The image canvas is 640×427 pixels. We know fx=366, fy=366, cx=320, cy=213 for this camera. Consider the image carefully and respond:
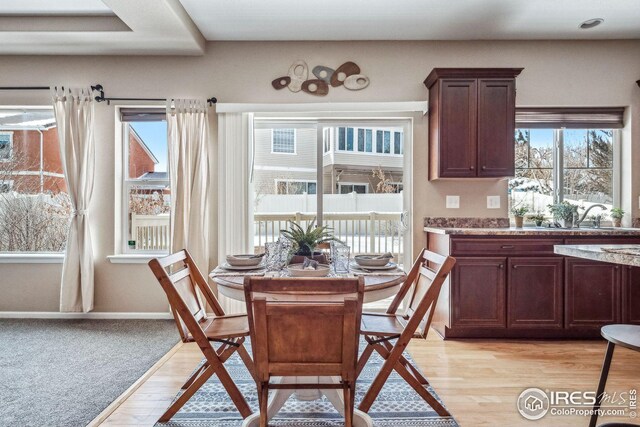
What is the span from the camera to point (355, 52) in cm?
368

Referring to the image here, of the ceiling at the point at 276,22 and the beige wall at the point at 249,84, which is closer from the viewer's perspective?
the ceiling at the point at 276,22

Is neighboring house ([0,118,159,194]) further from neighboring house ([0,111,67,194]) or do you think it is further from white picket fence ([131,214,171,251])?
white picket fence ([131,214,171,251])

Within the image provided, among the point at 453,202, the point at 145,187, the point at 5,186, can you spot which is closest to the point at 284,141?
the point at 145,187

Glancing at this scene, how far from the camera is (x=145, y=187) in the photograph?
3834mm

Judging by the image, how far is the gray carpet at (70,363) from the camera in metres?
2.04

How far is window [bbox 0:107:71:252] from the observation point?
382cm

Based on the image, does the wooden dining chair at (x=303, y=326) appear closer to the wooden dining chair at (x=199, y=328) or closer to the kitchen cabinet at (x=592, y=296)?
the wooden dining chair at (x=199, y=328)

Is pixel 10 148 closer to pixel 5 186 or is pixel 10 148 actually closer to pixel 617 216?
pixel 5 186

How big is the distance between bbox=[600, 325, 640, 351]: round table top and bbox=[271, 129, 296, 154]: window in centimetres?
300

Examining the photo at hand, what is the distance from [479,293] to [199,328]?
233cm

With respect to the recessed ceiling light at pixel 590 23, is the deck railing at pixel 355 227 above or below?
below

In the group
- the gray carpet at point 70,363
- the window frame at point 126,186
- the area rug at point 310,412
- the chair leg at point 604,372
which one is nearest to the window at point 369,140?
the window frame at point 126,186

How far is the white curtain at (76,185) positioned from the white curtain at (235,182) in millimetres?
1279

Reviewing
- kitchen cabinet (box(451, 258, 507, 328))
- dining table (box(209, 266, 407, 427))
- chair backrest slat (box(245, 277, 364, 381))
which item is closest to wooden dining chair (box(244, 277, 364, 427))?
chair backrest slat (box(245, 277, 364, 381))
